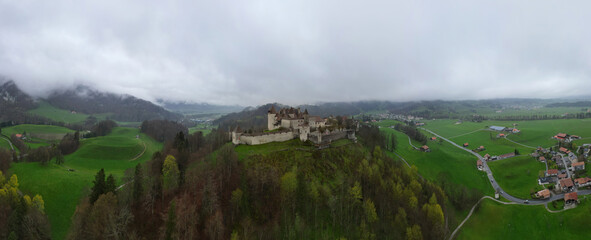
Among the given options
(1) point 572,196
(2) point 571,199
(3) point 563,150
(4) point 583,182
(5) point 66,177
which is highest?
(5) point 66,177

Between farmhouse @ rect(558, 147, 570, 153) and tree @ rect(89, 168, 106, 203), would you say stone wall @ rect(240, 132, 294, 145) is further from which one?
farmhouse @ rect(558, 147, 570, 153)

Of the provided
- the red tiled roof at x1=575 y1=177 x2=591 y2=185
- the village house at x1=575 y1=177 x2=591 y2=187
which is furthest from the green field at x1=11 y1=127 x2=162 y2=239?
the red tiled roof at x1=575 y1=177 x2=591 y2=185

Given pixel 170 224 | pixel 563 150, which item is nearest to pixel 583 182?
pixel 563 150

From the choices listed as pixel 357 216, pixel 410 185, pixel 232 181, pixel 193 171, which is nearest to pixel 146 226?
pixel 193 171

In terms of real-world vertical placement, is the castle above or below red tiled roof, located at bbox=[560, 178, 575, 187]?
above

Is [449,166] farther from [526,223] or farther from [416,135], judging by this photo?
[416,135]
